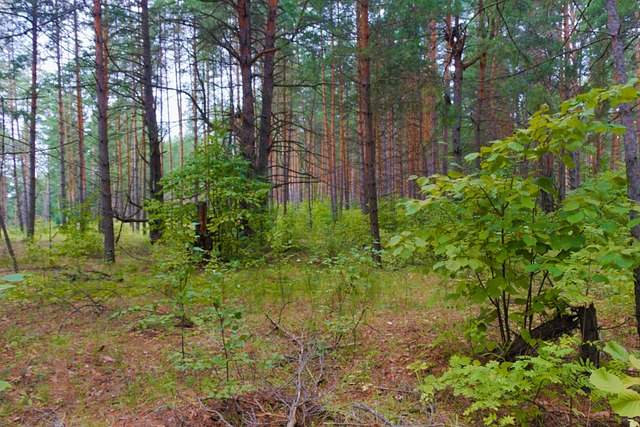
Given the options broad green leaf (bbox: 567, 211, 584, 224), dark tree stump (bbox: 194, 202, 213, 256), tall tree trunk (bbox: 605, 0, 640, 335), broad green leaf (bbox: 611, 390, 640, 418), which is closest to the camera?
broad green leaf (bbox: 611, 390, 640, 418)

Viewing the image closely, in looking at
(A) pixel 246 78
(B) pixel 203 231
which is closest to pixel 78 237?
(B) pixel 203 231

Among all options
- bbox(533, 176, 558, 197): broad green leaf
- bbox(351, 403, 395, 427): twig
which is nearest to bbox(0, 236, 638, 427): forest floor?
bbox(351, 403, 395, 427): twig

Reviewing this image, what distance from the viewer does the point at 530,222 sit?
2604mm

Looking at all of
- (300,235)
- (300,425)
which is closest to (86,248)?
(300,235)

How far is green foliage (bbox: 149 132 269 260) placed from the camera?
725cm

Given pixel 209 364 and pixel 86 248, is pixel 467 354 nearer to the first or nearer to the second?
pixel 209 364

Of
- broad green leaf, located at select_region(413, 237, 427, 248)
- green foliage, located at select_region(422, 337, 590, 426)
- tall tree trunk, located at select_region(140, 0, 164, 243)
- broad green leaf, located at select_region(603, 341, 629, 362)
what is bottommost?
green foliage, located at select_region(422, 337, 590, 426)

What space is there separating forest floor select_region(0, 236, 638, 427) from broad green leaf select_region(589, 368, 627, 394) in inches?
66.0

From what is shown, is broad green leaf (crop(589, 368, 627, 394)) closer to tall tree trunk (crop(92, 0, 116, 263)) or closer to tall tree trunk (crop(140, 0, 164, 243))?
tall tree trunk (crop(92, 0, 116, 263))

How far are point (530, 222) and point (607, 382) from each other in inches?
73.4

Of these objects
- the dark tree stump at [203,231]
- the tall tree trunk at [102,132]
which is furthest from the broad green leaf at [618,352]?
the tall tree trunk at [102,132]

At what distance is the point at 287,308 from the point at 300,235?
5.81 meters

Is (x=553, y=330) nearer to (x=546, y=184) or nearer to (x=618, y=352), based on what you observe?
(x=546, y=184)

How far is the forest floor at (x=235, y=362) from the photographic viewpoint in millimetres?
2689
